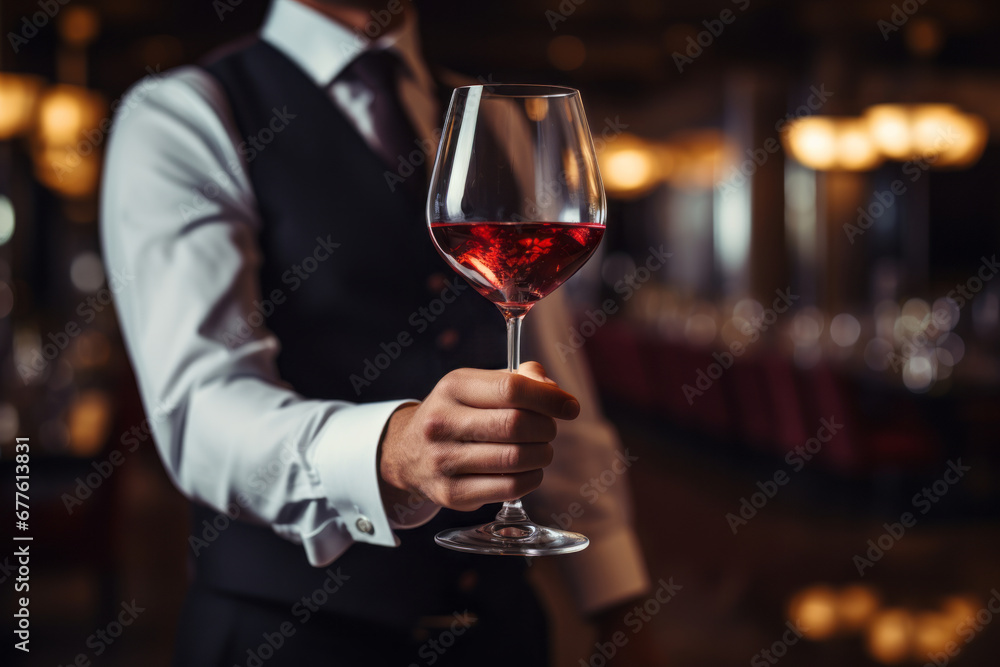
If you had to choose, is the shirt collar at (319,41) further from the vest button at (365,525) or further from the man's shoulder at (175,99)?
the vest button at (365,525)

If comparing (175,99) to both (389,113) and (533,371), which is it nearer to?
(389,113)

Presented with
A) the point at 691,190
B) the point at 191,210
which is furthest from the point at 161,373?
the point at 691,190

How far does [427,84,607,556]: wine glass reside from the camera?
0.71 metres

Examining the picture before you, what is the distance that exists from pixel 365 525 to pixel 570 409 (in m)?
0.25

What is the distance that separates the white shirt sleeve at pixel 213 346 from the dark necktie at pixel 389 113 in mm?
141

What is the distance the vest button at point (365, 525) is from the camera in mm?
798

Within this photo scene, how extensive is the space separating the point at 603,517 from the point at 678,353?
6275mm

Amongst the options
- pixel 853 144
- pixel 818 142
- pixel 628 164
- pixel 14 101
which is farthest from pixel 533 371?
pixel 628 164

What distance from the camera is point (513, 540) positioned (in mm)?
733

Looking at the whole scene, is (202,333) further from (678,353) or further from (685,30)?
(685,30)

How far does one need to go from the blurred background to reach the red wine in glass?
0.47 metres

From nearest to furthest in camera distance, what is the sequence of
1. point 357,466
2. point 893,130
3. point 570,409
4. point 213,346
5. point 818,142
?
point 570,409 → point 357,466 → point 213,346 → point 893,130 → point 818,142

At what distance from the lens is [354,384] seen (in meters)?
0.95

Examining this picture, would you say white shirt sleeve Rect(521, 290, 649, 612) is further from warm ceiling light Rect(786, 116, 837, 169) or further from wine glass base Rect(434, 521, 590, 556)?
warm ceiling light Rect(786, 116, 837, 169)
